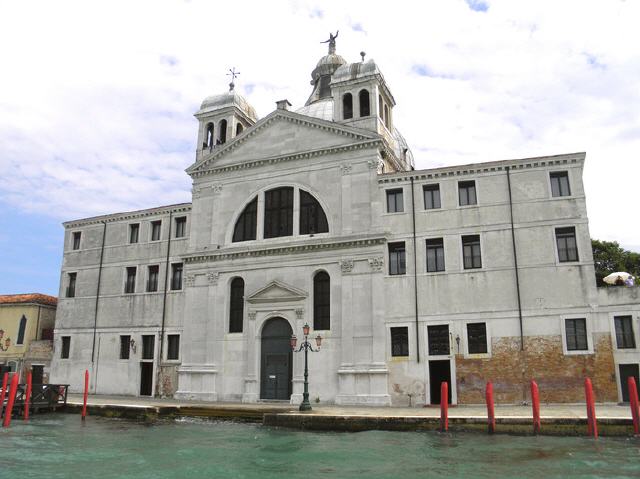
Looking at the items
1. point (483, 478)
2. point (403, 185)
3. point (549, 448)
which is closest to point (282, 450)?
point (483, 478)

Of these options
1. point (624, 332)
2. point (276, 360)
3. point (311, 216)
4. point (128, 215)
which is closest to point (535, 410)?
point (624, 332)

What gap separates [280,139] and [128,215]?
972 cm

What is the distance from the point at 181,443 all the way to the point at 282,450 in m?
3.18

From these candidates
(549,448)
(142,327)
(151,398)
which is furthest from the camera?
(142,327)

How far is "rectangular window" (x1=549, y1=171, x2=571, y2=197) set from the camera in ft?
78.6

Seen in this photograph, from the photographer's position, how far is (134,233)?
32344 millimetres

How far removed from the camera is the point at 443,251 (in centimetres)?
2488

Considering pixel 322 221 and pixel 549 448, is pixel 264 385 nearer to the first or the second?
pixel 322 221

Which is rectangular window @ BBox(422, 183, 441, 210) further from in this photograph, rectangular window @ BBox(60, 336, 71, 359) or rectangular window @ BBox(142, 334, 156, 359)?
rectangular window @ BBox(60, 336, 71, 359)

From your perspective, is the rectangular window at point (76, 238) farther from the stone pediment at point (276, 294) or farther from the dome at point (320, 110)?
the dome at point (320, 110)

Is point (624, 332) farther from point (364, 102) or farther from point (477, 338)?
point (364, 102)

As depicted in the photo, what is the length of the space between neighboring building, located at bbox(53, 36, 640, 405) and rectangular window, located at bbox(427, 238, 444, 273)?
6cm

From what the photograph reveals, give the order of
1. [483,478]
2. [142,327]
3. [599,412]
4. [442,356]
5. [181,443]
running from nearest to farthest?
[483,478]
[181,443]
[599,412]
[442,356]
[142,327]

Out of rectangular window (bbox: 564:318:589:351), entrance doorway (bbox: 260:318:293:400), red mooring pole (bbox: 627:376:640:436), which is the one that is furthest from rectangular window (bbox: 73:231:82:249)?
red mooring pole (bbox: 627:376:640:436)
